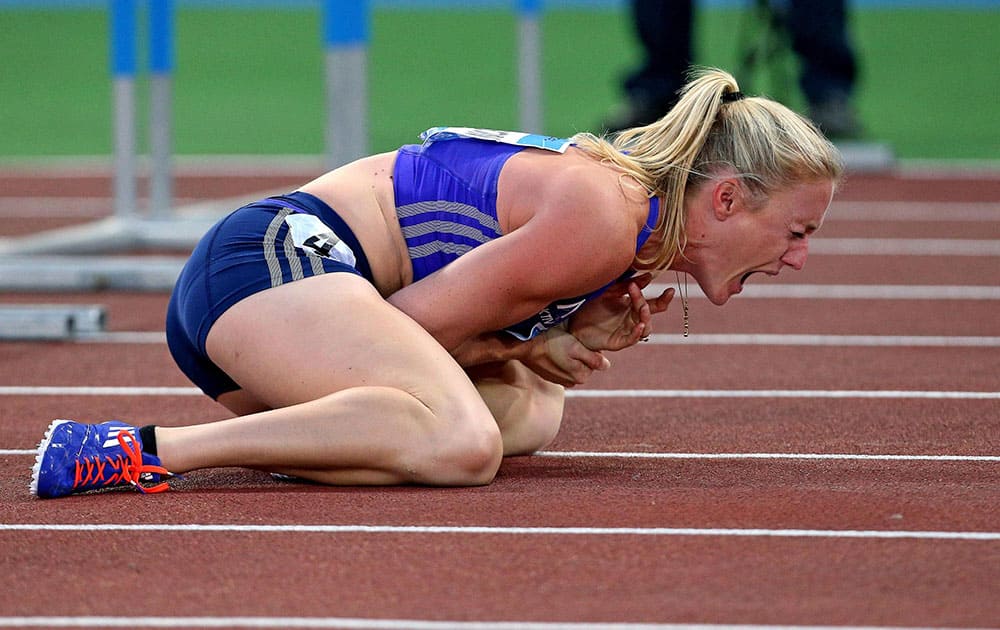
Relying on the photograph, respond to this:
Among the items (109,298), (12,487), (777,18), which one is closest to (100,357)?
(109,298)

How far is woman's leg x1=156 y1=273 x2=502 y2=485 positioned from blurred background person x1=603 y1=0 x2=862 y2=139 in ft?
22.1

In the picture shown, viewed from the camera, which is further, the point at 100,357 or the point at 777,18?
the point at 777,18

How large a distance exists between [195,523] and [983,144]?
8.57m

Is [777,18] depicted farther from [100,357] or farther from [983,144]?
[100,357]

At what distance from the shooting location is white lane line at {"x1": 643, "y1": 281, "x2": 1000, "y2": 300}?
6.26 metres

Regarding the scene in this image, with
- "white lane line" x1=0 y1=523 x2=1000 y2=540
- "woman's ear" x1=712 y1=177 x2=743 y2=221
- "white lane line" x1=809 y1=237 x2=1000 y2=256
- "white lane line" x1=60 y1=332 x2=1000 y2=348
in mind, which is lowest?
"white lane line" x1=809 y1=237 x2=1000 y2=256

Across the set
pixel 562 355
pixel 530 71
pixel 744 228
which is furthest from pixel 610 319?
pixel 530 71

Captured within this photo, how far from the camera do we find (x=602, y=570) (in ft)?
9.43

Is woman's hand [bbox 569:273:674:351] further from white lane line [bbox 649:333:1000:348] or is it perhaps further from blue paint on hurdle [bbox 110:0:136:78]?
blue paint on hurdle [bbox 110:0:136:78]

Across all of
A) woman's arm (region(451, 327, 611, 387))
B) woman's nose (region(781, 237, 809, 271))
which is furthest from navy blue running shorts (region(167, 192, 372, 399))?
woman's nose (region(781, 237, 809, 271))

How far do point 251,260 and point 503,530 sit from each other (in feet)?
2.76

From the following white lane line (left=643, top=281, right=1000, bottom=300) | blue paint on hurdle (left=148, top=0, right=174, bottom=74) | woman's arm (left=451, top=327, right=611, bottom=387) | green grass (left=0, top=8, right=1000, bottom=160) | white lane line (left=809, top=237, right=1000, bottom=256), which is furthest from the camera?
green grass (left=0, top=8, right=1000, bottom=160)

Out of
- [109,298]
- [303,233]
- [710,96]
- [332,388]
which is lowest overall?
[109,298]

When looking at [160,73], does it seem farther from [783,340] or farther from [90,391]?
[783,340]
